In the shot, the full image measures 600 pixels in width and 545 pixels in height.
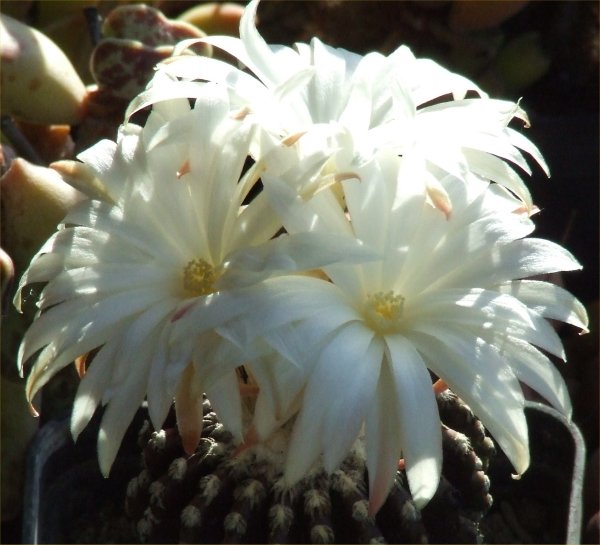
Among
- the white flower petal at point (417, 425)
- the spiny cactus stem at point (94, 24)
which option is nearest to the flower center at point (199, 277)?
the white flower petal at point (417, 425)

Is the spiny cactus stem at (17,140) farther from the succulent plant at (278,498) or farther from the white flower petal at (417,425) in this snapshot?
the white flower petal at (417,425)

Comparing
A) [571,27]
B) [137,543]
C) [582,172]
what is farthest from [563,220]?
[137,543]

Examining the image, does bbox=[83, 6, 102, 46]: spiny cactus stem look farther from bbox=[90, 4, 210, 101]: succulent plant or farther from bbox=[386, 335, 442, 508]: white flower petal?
bbox=[386, 335, 442, 508]: white flower petal

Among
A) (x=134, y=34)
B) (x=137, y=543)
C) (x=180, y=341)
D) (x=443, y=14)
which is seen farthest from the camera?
(x=443, y=14)

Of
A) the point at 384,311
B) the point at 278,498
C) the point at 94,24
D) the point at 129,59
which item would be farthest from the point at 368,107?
the point at 94,24

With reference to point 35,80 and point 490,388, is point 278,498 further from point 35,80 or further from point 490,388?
point 35,80

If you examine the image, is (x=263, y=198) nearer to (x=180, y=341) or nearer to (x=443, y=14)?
(x=180, y=341)
